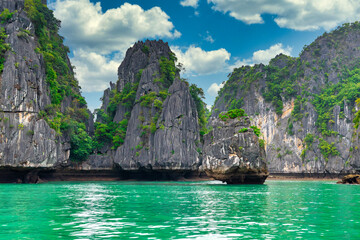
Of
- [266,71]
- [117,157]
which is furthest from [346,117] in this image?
[117,157]

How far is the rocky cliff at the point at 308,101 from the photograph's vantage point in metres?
83.0

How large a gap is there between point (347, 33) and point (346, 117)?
3496cm

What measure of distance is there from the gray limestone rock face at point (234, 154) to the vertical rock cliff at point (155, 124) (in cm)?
1752

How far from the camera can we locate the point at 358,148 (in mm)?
47125

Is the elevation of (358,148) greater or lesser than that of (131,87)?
lesser

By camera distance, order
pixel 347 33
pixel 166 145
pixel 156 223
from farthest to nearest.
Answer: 1. pixel 347 33
2. pixel 166 145
3. pixel 156 223

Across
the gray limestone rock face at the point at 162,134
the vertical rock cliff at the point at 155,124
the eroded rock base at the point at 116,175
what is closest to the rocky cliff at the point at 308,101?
the eroded rock base at the point at 116,175

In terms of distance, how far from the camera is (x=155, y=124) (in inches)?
2393

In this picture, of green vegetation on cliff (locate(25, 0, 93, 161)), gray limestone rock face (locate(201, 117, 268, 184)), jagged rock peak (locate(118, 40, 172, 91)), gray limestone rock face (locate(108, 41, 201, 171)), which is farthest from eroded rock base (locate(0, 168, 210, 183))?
gray limestone rock face (locate(201, 117, 268, 184))

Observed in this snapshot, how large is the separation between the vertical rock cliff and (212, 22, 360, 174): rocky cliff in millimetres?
37014

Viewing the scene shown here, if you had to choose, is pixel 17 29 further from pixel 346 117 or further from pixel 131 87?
pixel 346 117

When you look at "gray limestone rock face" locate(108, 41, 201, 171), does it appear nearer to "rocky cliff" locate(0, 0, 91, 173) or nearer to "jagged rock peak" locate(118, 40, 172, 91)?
"jagged rock peak" locate(118, 40, 172, 91)

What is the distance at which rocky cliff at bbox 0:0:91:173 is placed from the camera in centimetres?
4216

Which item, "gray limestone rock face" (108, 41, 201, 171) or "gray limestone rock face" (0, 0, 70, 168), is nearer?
"gray limestone rock face" (0, 0, 70, 168)
